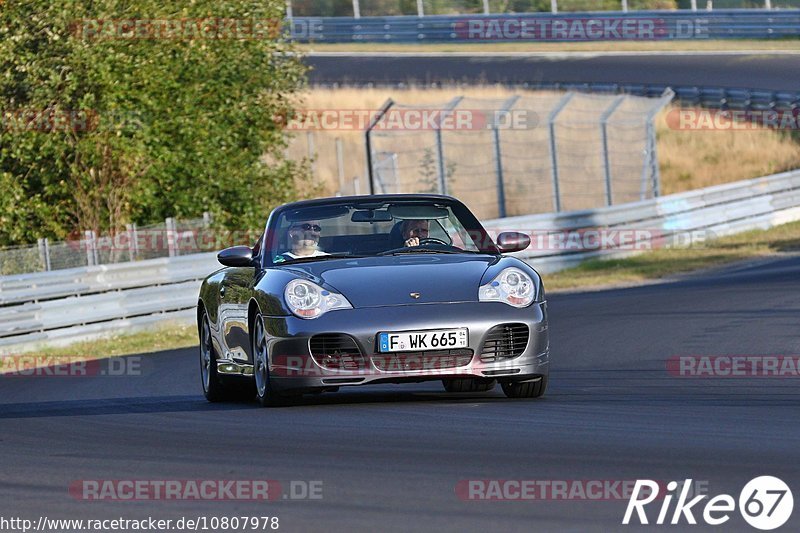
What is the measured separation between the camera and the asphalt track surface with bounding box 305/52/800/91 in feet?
131

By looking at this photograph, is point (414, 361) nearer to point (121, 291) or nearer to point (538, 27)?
point (121, 291)

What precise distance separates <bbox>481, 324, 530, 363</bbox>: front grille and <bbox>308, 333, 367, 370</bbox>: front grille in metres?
0.72

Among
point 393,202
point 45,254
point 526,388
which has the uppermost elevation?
point 393,202

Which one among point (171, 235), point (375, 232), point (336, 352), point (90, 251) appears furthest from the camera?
point (171, 235)

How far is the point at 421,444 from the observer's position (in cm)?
741

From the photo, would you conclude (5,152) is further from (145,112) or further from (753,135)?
(753,135)

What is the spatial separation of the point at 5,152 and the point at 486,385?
1469 centimetres

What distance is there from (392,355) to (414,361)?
5.1 inches

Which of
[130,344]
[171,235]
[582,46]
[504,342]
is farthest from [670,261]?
[582,46]

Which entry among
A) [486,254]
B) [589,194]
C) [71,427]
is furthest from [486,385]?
[589,194]

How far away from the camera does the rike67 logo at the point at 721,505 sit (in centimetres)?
544

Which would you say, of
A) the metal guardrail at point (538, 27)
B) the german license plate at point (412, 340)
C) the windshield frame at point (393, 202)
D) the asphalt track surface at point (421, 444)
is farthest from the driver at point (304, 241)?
the metal guardrail at point (538, 27)

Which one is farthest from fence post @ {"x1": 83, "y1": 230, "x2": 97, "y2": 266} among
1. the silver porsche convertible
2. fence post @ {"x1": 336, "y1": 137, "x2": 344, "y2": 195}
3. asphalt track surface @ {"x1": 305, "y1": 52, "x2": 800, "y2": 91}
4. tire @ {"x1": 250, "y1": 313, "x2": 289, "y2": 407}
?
asphalt track surface @ {"x1": 305, "y1": 52, "x2": 800, "y2": 91}

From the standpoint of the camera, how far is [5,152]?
23.6 m
